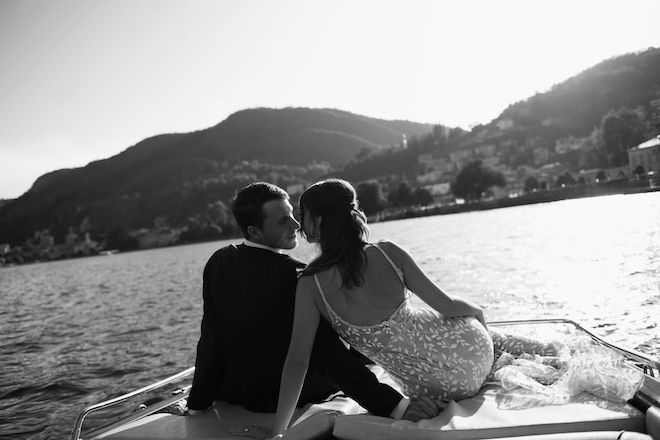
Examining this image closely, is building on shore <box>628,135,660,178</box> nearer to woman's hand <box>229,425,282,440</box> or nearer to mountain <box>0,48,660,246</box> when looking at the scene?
mountain <box>0,48,660,246</box>

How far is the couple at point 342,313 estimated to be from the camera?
3420mm

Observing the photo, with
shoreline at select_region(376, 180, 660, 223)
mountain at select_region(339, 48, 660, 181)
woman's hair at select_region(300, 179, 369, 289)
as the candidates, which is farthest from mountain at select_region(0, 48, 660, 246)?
woman's hair at select_region(300, 179, 369, 289)

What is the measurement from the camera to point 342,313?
349 cm

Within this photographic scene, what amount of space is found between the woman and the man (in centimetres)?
37

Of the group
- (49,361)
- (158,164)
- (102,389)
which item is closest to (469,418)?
(102,389)

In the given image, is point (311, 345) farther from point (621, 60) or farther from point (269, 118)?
point (269, 118)

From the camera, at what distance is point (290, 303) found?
156 inches

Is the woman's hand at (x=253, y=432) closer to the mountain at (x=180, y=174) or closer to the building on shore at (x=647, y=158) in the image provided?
the building on shore at (x=647, y=158)

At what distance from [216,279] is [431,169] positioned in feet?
504

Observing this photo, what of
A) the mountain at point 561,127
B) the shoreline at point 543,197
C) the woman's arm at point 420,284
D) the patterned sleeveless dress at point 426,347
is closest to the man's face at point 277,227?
the patterned sleeveless dress at point 426,347

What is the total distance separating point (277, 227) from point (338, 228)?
2.74 feet

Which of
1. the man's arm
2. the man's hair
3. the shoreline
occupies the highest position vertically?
the man's hair

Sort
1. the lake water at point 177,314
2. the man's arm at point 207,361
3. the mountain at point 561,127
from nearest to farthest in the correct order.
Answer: the man's arm at point 207,361 < the lake water at point 177,314 < the mountain at point 561,127

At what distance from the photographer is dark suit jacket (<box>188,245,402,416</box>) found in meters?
3.98
